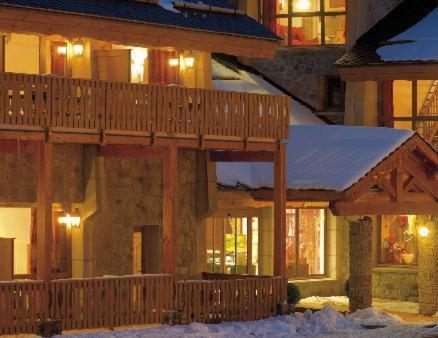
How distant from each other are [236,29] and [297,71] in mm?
10967

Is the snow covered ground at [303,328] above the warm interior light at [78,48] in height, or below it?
below

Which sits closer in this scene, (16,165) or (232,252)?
(16,165)

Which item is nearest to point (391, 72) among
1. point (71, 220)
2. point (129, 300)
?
point (71, 220)

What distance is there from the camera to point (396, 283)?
43.3 m

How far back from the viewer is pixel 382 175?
127 feet

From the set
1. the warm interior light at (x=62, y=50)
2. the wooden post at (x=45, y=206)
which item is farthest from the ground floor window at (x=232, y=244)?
the wooden post at (x=45, y=206)

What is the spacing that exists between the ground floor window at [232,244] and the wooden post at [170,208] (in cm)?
637

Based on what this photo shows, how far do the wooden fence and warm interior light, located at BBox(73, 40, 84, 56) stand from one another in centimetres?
546

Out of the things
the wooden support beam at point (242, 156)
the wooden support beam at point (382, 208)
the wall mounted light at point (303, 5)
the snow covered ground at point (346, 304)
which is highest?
the wall mounted light at point (303, 5)

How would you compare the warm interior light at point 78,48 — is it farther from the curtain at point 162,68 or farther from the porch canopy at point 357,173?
the porch canopy at point 357,173

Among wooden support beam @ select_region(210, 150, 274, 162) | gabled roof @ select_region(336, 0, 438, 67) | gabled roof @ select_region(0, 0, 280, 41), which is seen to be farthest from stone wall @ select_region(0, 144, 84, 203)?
gabled roof @ select_region(336, 0, 438, 67)

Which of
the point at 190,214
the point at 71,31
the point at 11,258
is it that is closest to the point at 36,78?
the point at 71,31

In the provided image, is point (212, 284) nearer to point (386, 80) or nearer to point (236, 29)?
point (236, 29)

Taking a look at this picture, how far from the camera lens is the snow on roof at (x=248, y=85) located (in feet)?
141
